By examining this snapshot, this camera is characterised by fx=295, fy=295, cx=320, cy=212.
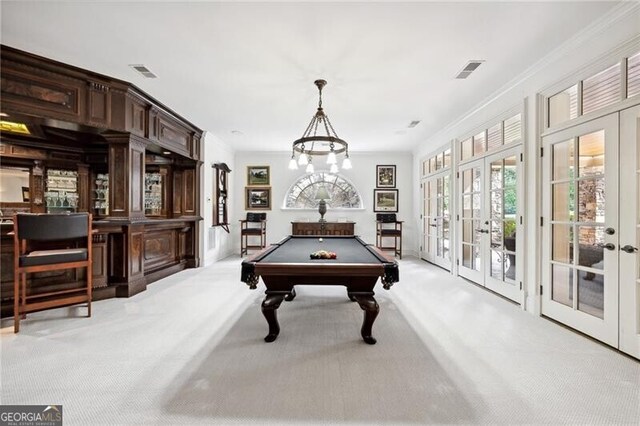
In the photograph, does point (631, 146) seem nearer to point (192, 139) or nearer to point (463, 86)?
point (463, 86)

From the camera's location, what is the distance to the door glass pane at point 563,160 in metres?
2.88

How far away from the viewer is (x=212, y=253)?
638 centimetres

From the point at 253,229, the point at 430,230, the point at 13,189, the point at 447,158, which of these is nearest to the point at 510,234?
the point at 447,158

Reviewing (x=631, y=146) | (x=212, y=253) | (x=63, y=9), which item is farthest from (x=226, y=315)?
(x=631, y=146)

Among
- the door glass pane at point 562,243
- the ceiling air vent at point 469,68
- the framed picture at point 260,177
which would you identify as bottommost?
the door glass pane at point 562,243

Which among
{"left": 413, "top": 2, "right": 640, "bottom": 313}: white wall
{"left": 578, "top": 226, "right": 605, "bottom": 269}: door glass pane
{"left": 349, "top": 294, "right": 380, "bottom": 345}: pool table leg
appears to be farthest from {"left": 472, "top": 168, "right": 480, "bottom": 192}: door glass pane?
{"left": 349, "top": 294, "right": 380, "bottom": 345}: pool table leg

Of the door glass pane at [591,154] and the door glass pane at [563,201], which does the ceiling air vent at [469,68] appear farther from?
the door glass pane at [563,201]

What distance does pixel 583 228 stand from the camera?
8.98 ft

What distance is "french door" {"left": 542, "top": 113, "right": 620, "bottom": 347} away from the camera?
8.07ft

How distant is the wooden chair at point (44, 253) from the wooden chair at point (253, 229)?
3.87 metres

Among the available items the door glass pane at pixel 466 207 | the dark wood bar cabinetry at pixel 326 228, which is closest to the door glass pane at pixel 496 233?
the door glass pane at pixel 466 207

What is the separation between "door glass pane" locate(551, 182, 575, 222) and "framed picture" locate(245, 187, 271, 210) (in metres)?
5.98

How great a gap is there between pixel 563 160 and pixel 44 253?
5362 millimetres

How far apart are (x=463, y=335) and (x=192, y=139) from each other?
537 centimetres
